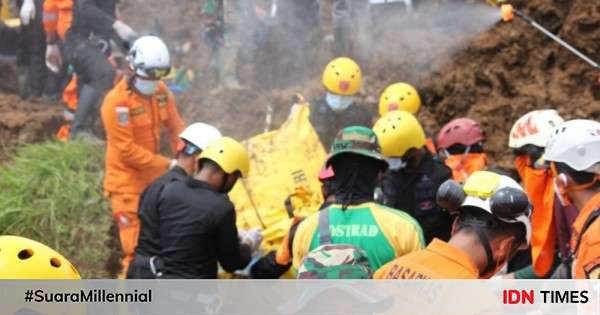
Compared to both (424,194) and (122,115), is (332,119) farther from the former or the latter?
(424,194)

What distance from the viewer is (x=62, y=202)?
9633 millimetres

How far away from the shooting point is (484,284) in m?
3.70

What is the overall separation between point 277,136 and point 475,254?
18.2 feet

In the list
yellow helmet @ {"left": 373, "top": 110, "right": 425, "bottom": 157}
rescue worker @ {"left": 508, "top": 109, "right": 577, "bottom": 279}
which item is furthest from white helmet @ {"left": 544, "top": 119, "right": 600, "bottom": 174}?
yellow helmet @ {"left": 373, "top": 110, "right": 425, "bottom": 157}

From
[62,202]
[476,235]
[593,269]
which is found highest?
[476,235]

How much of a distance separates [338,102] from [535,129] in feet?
10.5

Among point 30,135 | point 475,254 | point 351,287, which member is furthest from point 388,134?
point 30,135

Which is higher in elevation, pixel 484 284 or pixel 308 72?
pixel 484 284

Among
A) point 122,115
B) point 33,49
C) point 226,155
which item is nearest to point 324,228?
point 226,155

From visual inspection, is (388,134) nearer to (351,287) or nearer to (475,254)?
(475,254)

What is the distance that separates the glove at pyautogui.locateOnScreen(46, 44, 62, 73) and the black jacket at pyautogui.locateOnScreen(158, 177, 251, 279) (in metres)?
6.34

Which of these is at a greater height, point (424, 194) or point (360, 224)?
point (360, 224)

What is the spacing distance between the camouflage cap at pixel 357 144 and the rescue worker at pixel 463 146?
2.28 metres

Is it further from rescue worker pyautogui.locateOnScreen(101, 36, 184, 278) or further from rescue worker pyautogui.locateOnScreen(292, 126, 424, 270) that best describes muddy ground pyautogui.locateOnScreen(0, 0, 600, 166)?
rescue worker pyautogui.locateOnScreen(292, 126, 424, 270)
